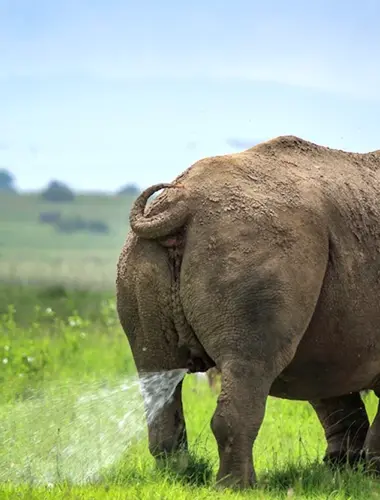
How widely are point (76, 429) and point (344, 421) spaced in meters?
2.01

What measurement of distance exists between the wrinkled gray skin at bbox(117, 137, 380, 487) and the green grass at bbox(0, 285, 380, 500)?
0.35m

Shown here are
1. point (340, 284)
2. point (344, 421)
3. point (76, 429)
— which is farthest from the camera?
point (344, 421)

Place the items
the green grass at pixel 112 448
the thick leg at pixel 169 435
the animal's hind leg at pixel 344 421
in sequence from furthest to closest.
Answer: the animal's hind leg at pixel 344 421
the thick leg at pixel 169 435
the green grass at pixel 112 448

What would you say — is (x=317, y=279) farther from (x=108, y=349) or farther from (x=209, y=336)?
(x=108, y=349)

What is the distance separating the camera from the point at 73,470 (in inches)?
308

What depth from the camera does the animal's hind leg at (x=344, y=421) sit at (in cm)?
947

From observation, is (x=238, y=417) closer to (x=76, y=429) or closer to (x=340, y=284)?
(x=340, y=284)

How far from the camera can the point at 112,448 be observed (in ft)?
28.1

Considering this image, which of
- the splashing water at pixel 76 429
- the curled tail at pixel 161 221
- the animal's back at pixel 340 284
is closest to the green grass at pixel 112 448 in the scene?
the splashing water at pixel 76 429

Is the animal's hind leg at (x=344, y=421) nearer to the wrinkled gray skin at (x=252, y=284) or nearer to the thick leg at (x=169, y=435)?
the wrinkled gray skin at (x=252, y=284)

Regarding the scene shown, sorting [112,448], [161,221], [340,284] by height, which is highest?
[161,221]

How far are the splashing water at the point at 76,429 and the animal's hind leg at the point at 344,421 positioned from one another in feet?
5.28

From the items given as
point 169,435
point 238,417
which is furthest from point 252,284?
point 169,435

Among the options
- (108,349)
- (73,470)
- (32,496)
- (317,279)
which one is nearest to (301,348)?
(317,279)
